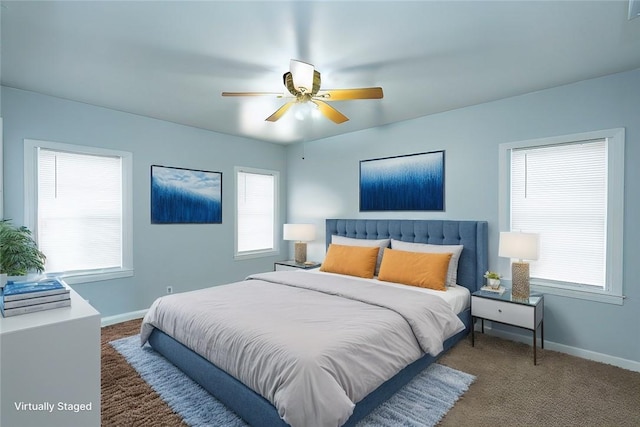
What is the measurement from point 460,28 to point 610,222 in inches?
88.5

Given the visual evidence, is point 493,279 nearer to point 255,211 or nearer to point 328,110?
point 328,110

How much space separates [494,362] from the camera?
279 centimetres

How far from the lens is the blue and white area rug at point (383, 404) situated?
6.57 feet

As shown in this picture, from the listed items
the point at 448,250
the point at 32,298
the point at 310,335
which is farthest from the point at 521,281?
the point at 32,298

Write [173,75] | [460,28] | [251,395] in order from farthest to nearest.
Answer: [173,75] < [460,28] < [251,395]

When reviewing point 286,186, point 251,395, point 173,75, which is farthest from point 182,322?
point 286,186

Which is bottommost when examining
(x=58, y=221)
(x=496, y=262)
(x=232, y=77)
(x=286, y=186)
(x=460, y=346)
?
(x=460, y=346)

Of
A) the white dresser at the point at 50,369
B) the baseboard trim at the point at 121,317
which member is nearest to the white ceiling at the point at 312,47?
the white dresser at the point at 50,369

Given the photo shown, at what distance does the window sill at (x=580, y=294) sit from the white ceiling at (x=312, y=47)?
1.99 m

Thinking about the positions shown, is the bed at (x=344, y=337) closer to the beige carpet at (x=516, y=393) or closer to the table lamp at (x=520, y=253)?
the beige carpet at (x=516, y=393)

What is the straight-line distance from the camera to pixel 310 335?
1.92 meters

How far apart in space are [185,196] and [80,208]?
3.96 feet

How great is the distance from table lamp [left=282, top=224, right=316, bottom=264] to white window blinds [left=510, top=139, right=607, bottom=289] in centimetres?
278

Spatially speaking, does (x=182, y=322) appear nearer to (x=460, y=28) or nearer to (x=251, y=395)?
(x=251, y=395)
